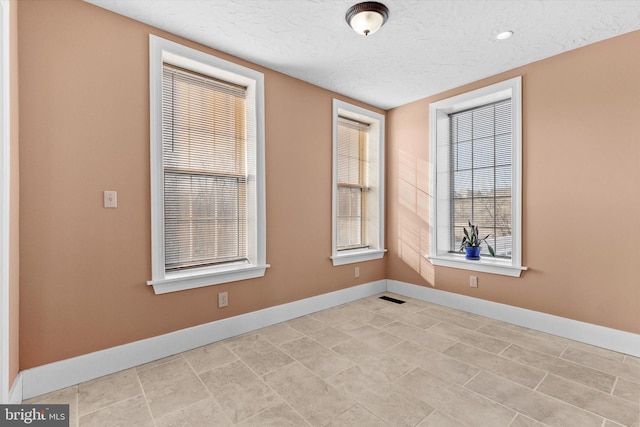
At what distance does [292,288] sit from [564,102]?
3259 millimetres

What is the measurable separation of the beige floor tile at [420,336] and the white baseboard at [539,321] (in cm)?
90

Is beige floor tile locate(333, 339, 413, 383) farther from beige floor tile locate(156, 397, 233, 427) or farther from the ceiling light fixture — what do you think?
the ceiling light fixture

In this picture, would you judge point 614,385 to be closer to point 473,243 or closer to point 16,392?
point 473,243

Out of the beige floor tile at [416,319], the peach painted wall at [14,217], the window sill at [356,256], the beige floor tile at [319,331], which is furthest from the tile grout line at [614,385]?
the peach painted wall at [14,217]

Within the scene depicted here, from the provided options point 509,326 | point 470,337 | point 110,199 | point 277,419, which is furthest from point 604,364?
point 110,199

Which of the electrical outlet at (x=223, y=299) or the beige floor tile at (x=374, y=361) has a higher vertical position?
the electrical outlet at (x=223, y=299)

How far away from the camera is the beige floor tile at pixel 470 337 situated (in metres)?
2.60

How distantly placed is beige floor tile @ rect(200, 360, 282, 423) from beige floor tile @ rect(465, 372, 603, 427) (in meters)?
1.36

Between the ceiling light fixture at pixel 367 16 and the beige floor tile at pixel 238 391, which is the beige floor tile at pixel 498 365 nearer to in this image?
the beige floor tile at pixel 238 391

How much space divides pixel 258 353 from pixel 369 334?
1059 mm

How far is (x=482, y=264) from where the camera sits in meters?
3.39

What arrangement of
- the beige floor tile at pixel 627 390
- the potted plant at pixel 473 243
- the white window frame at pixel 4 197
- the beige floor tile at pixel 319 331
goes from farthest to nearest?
the potted plant at pixel 473 243, the beige floor tile at pixel 319 331, the beige floor tile at pixel 627 390, the white window frame at pixel 4 197

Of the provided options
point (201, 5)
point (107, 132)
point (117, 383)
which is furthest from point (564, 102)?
point (117, 383)

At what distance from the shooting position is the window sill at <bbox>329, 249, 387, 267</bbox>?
3.79 m
